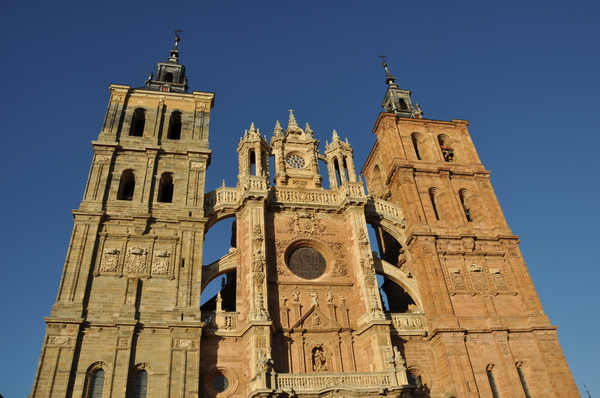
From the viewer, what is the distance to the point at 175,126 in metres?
27.8

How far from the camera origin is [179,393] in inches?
673

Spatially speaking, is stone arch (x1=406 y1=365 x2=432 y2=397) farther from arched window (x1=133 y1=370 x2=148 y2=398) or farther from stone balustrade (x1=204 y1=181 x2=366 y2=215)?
arched window (x1=133 y1=370 x2=148 y2=398)

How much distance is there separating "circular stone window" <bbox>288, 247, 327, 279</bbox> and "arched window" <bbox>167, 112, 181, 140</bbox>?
1010 centimetres

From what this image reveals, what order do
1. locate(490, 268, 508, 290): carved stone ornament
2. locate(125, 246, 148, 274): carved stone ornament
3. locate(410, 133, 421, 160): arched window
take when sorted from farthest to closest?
locate(410, 133, 421, 160): arched window → locate(490, 268, 508, 290): carved stone ornament → locate(125, 246, 148, 274): carved stone ornament

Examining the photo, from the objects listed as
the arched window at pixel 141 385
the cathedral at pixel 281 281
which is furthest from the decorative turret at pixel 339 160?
the arched window at pixel 141 385

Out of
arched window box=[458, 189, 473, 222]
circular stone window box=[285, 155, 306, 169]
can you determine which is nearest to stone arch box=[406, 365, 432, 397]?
arched window box=[458, 189, 473, 222]

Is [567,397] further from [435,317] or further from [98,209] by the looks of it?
[98,209]

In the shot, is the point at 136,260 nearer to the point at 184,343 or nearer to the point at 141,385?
the point at 184,343

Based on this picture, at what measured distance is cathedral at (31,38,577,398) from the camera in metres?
17.8

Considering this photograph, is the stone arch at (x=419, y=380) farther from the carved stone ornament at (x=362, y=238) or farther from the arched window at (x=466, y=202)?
the arched window at (x=466, y=202)

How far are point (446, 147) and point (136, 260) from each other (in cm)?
2007

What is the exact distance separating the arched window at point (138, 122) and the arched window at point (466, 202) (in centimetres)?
1851

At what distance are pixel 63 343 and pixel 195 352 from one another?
4751 millimetres

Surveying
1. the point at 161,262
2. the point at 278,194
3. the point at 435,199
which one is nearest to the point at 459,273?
the point at 435,199
